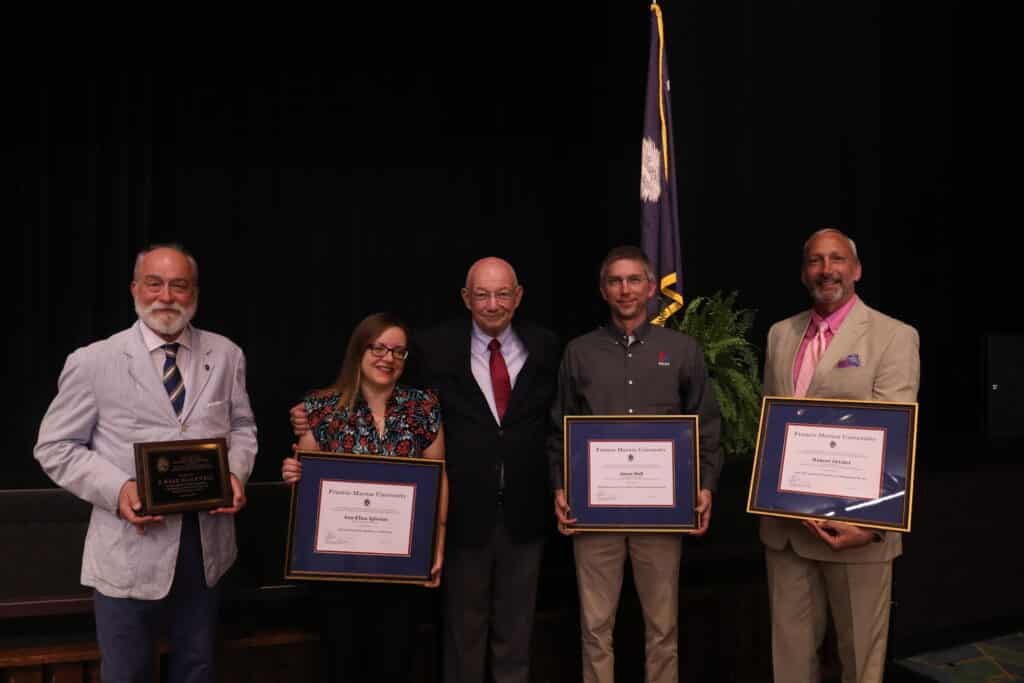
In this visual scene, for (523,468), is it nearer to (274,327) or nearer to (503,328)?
(503,328)

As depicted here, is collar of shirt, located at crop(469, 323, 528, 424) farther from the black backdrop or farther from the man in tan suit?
the black backdrop

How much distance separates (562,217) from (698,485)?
3.20 meters

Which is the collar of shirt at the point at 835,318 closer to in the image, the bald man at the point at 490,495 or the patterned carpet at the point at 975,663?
the bald man at the point at 490,495

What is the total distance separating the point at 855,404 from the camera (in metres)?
2.22

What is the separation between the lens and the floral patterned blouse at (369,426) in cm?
233

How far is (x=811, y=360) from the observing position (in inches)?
97.0

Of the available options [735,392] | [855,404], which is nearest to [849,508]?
[855,404]

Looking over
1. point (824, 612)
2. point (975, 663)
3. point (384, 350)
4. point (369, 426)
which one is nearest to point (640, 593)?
point (824, 612)

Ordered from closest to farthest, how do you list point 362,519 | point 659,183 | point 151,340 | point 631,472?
point 151,340 < point 362,519 < point 631,472 < point 659,183

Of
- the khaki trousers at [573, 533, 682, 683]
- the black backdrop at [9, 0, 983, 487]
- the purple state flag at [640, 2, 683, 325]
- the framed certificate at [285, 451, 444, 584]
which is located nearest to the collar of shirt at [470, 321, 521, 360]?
the framed certificate at [285, 451, 444, 584]

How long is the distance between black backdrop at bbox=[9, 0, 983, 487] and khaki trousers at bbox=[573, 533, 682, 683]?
276cm

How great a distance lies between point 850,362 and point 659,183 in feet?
5.88

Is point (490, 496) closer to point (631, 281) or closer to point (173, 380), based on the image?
point (631, 281)

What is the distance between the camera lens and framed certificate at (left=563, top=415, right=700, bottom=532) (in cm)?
241
